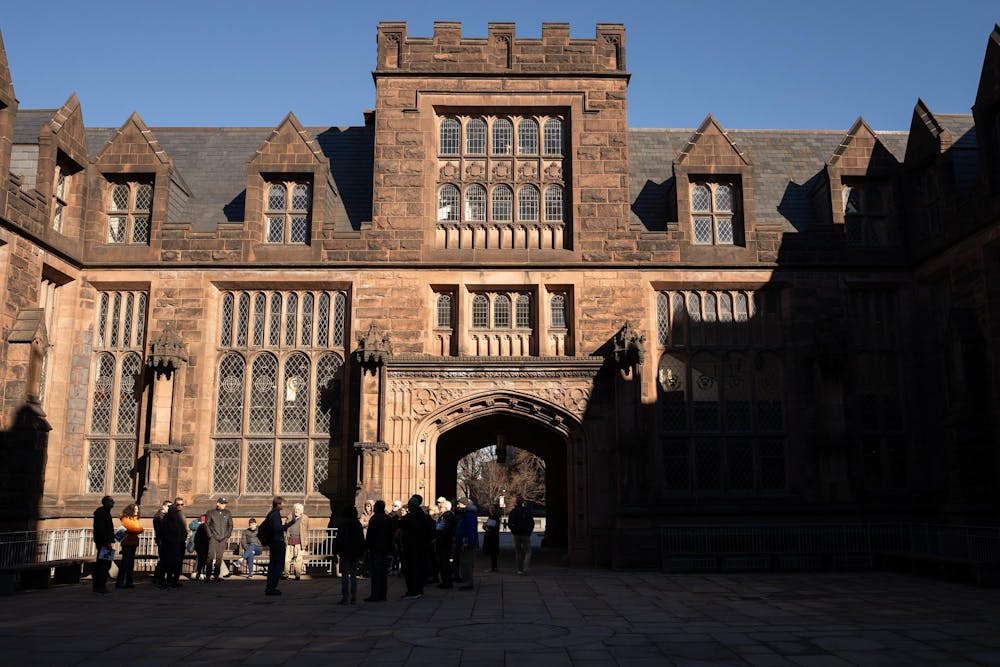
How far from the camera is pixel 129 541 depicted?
1509cm

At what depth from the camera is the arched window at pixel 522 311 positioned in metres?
20.9

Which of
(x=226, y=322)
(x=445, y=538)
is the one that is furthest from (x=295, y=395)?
(x=445, y=538)

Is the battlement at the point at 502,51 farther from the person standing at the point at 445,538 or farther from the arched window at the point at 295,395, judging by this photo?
the person standing at the point at 445,538

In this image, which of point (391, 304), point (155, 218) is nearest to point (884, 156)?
point (391, 304)

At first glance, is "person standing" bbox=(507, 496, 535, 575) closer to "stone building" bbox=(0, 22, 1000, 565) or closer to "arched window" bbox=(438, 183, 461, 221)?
"stone building" bbox=(0, 22, 1000, 565)

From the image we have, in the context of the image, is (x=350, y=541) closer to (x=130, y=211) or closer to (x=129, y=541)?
(x=129, y=541)

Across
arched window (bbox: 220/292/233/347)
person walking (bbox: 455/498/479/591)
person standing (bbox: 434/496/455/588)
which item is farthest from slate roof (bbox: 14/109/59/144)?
person walking (bbox: 455/498/479/591)

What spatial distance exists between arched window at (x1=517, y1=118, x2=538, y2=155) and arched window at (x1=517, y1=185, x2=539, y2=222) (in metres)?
1.01

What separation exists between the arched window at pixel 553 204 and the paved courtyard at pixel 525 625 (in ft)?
30.3

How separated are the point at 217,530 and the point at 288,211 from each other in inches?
334

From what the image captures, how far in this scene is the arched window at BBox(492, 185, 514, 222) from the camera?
70.0ft

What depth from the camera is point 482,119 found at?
72.3 ft

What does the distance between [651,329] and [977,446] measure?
7.21 m

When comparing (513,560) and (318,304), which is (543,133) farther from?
(513,560)
